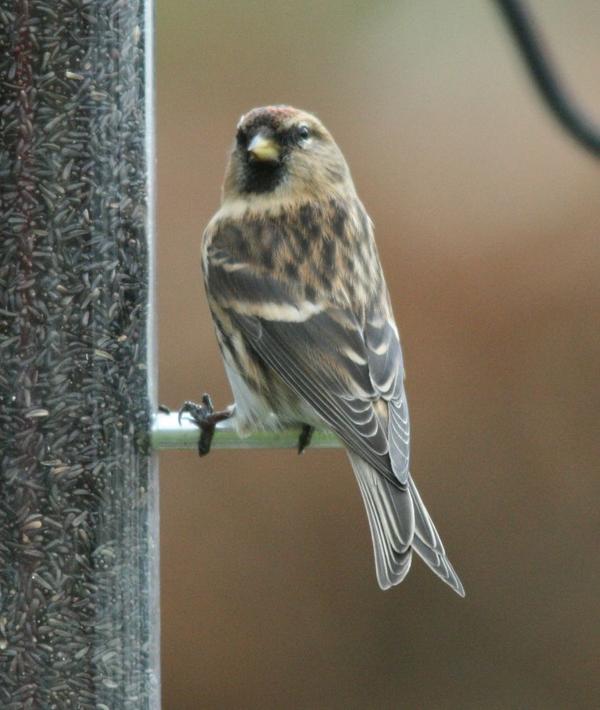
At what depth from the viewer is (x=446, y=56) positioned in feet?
24.7

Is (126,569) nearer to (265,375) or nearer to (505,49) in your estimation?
(265,375)

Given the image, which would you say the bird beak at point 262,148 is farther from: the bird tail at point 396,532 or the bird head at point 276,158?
the bird tail at point 396,532

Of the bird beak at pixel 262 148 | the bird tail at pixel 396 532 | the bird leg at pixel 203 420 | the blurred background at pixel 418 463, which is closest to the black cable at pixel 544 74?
the bird tail at pixel 396 532

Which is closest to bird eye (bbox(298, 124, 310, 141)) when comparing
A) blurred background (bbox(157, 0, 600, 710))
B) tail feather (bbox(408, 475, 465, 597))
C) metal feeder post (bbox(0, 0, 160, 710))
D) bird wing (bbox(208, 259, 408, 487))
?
bird wing (bbox(208, 259, 408, 487))

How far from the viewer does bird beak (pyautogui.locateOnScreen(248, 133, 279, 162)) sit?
14.1ft

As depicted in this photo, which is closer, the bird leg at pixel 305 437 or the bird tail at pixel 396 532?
the bird tail at pixel 396 532

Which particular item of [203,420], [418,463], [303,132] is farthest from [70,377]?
[418,463]

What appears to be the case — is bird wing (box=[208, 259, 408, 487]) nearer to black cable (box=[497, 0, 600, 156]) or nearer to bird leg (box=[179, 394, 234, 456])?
bird leg (box=[179, 394, 234, 456])

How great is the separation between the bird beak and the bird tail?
869mm

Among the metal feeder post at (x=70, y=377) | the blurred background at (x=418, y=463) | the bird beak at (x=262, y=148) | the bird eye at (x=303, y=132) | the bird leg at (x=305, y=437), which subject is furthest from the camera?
the blurred background at (x=418, y=463)

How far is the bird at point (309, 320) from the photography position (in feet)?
12.6

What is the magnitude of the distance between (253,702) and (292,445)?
2.91 m

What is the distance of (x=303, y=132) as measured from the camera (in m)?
4.43

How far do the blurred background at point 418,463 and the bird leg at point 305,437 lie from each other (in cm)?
A: 235
